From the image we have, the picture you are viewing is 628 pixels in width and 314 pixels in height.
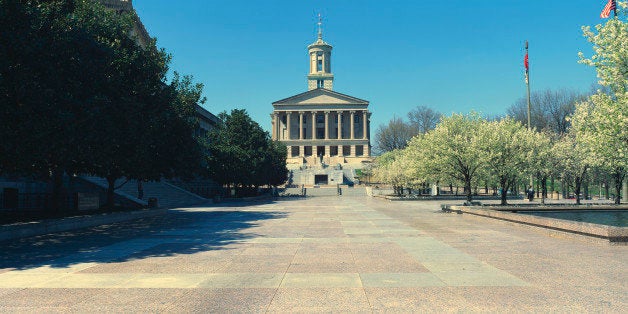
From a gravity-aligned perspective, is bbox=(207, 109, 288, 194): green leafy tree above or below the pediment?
below

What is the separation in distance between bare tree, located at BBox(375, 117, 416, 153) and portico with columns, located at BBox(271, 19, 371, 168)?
7.59m

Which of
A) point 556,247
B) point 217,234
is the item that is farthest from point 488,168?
point 217,234

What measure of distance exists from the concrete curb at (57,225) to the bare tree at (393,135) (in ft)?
302

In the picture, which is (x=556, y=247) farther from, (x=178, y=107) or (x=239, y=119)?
(x=239, y=119)

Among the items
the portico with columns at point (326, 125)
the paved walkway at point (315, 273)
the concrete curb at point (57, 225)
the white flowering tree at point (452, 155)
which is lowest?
the paved walkway at point (315, 273)

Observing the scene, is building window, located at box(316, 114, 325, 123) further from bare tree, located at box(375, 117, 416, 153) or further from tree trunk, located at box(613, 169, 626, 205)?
tree trunk, located at box(613, 169, 626, 205)

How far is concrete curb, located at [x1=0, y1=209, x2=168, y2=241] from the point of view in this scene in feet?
53.2

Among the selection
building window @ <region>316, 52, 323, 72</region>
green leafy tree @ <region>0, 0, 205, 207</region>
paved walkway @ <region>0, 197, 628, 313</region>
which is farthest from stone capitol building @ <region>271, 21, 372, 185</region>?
paved walkway @ <region>0, 197, 628, 313</region>

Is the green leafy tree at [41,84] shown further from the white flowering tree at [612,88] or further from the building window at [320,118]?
the building window at [320,118]

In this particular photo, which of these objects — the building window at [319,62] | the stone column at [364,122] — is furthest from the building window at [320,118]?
the building window at [319,62]

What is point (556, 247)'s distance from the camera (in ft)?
44.1

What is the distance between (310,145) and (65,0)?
111 m

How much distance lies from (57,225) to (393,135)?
101475 mm

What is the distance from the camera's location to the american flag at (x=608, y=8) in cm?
2731
